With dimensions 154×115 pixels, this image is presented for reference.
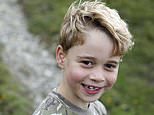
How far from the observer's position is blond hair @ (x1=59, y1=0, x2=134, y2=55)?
330 centimetres

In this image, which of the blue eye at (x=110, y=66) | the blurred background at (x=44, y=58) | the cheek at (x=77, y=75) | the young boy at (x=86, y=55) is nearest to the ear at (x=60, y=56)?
the young boy at (x=86, y=55)

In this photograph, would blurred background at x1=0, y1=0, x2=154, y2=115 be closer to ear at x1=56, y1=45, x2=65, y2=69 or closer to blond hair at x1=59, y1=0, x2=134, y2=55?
ear at x1=56, y1=45, x2=65, y2=69

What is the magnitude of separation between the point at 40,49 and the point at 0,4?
295cm

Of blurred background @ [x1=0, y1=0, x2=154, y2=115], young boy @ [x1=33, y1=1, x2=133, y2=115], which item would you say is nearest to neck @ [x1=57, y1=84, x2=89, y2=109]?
young boy @ [x1=33, y1=1, x2=133, y2=115]

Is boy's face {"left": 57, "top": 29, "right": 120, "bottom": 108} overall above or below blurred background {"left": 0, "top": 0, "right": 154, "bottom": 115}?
above

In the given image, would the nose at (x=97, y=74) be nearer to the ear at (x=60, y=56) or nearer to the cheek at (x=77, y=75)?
the cheek at (x=77, y=75)

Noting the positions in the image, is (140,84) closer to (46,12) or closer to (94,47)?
(46,12)

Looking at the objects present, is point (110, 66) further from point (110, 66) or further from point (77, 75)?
point (77, 75)

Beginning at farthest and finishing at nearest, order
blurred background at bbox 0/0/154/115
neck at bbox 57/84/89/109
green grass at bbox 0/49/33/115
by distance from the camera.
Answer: blurred background at bbox 0/0/154/115, green grass at bbox 0/49/33/115, neck at bbox 57/84/89/109

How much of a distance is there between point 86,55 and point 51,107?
15.5 inches

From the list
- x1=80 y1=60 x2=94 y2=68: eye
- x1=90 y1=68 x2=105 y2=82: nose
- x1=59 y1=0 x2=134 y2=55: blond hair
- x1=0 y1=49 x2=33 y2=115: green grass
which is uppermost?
x1=59 y1=0 x2=134 y2=55: blond hair

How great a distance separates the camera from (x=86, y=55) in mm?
3279

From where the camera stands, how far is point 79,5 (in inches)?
138

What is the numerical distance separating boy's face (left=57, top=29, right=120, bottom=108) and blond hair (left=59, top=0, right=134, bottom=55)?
0.04 meters
